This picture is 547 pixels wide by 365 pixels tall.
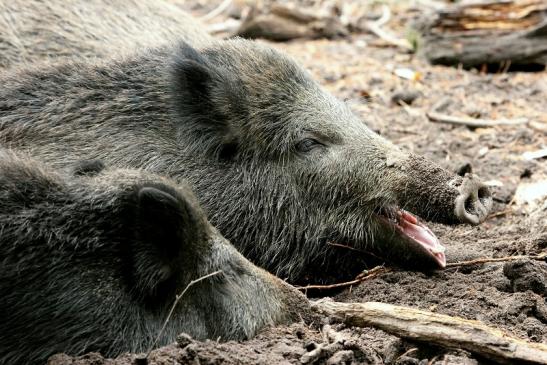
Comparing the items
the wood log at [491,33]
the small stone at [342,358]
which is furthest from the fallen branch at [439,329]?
the wood log at [491,33]

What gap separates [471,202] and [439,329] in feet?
5.30

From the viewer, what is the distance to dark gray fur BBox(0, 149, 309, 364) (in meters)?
4.20

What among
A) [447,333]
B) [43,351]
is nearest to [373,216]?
[447,333]

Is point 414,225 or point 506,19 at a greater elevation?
point 506,19

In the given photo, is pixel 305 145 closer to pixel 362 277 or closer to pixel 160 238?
pixel 362 277

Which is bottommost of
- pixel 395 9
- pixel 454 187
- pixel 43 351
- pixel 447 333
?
pixel 43 351

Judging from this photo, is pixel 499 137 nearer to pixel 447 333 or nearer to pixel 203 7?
pixel 447 333

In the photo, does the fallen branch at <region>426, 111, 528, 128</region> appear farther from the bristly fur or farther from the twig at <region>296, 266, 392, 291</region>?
the twig at <region>296, 266, 392, 291</region>

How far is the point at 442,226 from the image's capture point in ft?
21.8

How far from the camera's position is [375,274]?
225 inches

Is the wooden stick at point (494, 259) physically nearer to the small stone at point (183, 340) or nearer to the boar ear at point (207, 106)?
the boar ear at point (207, 106)

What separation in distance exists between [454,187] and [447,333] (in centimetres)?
160

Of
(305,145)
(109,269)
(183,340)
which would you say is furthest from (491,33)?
(183,340)

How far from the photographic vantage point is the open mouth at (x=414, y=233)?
5.74 meters
